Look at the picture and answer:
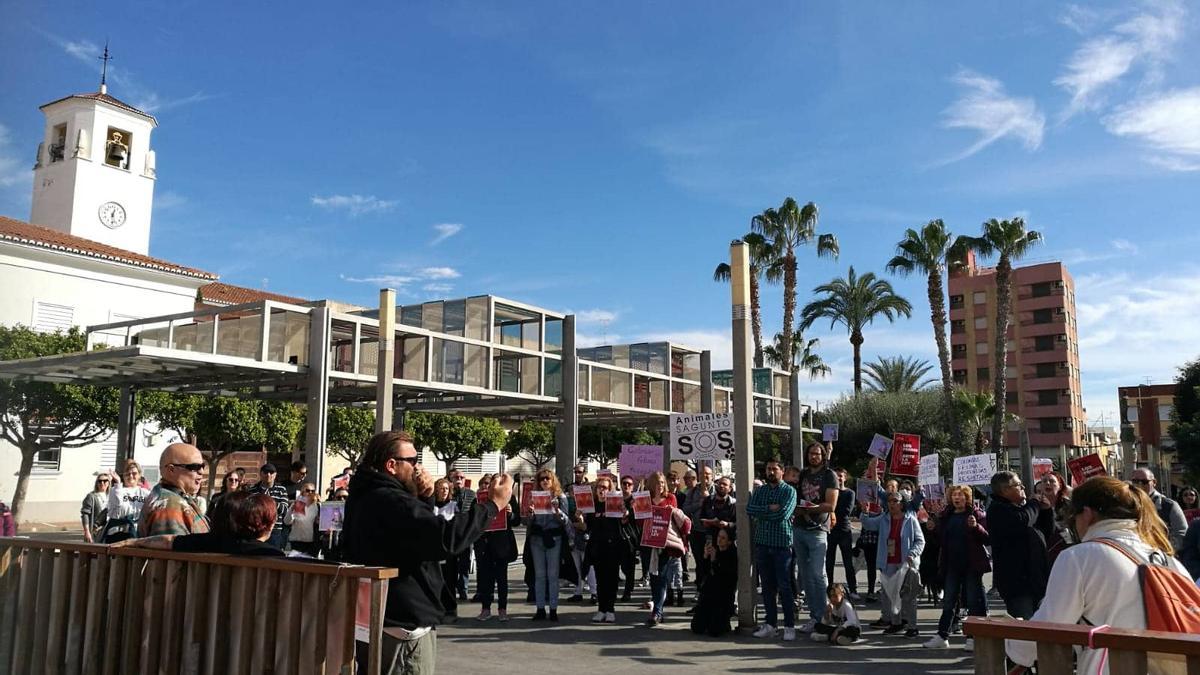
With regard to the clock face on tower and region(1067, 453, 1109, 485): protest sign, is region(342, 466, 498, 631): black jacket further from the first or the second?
the clock face on tower

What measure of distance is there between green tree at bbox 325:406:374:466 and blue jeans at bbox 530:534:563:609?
32.3 meters

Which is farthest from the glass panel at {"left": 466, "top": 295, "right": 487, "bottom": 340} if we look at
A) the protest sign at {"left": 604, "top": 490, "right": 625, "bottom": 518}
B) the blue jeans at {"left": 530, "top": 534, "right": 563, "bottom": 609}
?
the blue jeans at {"left": 530, "top": 534, "right": 563, "bottom": 609}

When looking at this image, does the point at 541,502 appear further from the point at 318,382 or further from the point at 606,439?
the point at 606,439

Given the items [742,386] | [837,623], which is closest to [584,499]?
[742,386]

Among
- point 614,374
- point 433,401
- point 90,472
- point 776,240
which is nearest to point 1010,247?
point 776,240

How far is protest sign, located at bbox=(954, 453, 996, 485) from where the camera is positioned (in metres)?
14.6

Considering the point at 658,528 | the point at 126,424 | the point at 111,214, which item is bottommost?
the point at 658,528

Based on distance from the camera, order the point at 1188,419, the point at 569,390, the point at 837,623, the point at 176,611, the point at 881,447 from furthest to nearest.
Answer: the point at 1188,419, the point at 569,390, the point at 881,447, the point at 837,623, the point at 176,611

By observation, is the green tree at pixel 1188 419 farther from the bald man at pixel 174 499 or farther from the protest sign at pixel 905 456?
the bald man at pixel 174 499

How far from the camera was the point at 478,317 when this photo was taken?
22297 millimetres

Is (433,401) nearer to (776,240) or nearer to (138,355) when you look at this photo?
(138,355)

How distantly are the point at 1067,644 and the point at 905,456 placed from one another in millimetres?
14165

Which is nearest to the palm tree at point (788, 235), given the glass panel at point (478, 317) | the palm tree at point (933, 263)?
the palm tree at point (933, 263)

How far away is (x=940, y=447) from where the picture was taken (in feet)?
156
